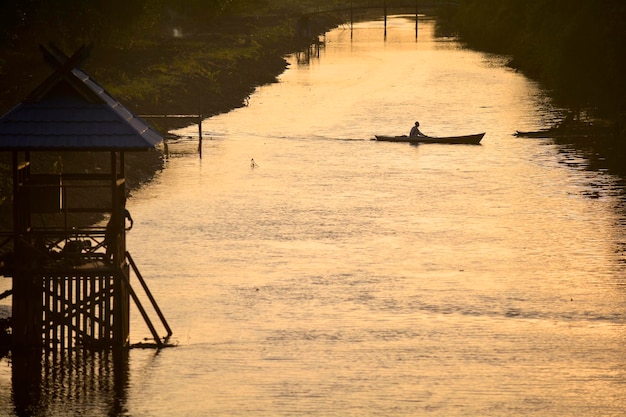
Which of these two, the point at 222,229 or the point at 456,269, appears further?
the point at 222,229

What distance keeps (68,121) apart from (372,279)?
16770 mm

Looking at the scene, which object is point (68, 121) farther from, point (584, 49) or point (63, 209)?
point (584, 49)

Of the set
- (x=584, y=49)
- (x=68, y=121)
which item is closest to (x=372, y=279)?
(x=68, y=121)

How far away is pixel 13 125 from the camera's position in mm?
37062

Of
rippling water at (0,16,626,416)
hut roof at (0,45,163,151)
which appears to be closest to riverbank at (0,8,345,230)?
rippling water at (0,16,626,416)

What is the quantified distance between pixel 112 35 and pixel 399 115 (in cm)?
3452

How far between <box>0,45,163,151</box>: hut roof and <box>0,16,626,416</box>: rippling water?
6.00 meters

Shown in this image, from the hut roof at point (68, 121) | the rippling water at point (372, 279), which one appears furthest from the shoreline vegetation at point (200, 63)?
the hut roof at point (68, 121)

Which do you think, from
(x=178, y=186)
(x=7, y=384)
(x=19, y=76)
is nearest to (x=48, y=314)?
(x=7, y=384)

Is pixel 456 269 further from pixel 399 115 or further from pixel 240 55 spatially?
pixel 240 55

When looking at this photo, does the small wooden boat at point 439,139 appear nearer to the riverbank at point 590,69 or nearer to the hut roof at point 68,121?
the riverbank at point 590,69

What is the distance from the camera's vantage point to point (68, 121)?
37.2 m

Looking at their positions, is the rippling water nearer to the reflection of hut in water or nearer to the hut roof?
the reflection of hut in water

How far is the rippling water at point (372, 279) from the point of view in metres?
35.6
